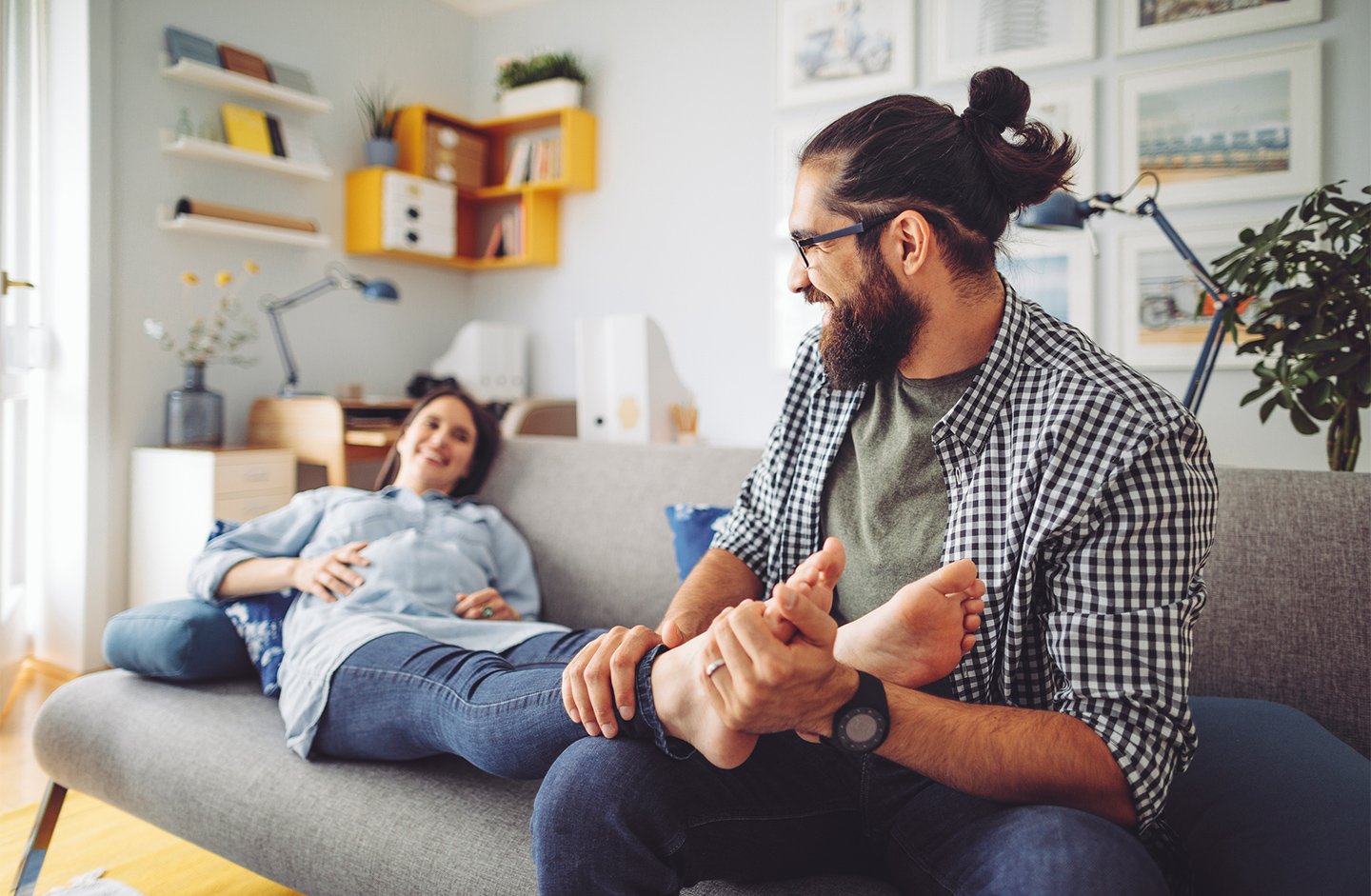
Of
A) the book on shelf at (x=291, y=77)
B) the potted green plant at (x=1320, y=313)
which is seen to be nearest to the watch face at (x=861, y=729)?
the potted green plant at (x=1320, y=313)

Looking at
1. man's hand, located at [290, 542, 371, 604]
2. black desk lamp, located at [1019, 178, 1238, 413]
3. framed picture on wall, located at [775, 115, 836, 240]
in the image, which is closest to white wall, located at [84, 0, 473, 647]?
framed picture on wall, located at [775, 115, 836, 240]

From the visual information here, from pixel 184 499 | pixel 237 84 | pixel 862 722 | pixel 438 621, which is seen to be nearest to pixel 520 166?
pixel 237 84

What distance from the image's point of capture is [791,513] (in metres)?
1.28

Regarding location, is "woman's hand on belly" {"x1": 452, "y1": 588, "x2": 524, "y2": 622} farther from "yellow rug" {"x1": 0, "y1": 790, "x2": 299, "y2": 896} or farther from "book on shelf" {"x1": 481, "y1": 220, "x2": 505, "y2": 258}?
"book on shelf" {"x1": 481, "y1": 220, "x2": 505, "y2": 258}

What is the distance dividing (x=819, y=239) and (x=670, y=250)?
2.84 m

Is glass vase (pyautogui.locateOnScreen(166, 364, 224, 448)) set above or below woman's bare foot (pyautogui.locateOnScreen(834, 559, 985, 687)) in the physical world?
above

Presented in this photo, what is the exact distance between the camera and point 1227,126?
2.82 meters

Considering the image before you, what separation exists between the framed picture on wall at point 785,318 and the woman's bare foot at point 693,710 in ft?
9.27

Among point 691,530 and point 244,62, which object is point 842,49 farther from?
point 691,530

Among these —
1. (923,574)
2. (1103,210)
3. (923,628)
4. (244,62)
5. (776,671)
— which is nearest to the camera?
(776,671)

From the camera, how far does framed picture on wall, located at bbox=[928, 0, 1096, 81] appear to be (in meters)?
3.03

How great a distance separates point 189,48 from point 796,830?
11.1 ft

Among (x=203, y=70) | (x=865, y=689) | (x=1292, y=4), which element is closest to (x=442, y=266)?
(x=203, y=70)

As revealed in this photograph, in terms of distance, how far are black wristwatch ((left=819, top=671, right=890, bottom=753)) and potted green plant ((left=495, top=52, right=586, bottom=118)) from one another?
3.65 metres
